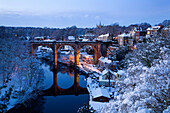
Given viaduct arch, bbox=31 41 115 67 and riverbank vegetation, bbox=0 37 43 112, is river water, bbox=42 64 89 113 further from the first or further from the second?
viaduct arch, bbox=31 41 115 67

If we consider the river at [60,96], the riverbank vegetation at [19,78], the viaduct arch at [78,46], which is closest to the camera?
the river at [60,96]

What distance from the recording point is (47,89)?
2106cm

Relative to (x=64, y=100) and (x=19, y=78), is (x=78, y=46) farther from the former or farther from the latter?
(x=19, y=78)

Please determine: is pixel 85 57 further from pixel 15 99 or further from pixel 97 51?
pixel 15 99

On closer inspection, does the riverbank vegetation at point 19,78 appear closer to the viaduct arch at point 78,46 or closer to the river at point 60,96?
the river at point 60,96

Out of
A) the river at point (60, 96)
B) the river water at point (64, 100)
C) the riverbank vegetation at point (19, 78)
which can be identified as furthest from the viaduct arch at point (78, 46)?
the riverbank vegetation at point (19, 78)

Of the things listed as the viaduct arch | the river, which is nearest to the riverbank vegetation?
the river

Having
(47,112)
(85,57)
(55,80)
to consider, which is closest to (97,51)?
(85,57)

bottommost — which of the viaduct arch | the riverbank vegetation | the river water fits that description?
the river water

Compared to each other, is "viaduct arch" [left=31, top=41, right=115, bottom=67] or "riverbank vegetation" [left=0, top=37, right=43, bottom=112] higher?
"viaduct arch" [left=31, top=41, right=115, bottom=67]

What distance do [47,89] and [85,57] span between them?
19.3 metres

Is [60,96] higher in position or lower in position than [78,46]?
lower

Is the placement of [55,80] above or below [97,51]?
below

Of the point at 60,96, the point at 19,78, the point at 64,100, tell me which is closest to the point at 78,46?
the point at 60,96
